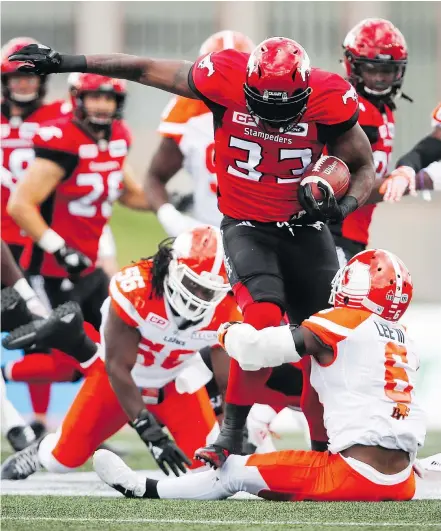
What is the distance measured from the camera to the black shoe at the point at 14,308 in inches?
279

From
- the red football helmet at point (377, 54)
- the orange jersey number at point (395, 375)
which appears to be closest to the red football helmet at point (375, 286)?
the orange jersey number at point (395, 375)

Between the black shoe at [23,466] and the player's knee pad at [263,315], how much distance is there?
154 cm

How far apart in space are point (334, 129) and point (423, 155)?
1.20 metres

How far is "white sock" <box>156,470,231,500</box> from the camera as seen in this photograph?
490 centimetres

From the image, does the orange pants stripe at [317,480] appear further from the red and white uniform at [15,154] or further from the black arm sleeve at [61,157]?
the red and white uniform at [15,154]

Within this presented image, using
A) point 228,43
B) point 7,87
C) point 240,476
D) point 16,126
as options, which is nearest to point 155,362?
point 240,476

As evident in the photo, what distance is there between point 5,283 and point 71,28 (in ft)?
34.0

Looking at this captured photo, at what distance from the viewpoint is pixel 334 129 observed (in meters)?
5.06

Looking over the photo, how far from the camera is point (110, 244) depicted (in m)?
8.05

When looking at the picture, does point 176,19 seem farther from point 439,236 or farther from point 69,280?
point 69,280

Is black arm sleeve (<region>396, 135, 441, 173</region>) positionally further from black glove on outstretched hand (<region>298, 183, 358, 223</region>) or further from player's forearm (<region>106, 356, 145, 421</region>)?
player's forearm (<region>106, 356, 145, 421</region>)

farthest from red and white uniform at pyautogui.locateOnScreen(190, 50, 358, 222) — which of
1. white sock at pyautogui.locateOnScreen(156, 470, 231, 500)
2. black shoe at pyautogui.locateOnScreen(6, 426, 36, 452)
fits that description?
black shoe at pyautogui.locateOnScreen(6, 426, 36, 452)

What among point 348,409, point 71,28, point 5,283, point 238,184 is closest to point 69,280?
point 5,283

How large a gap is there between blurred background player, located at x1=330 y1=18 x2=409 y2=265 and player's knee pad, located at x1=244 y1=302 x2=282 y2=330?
130cm
